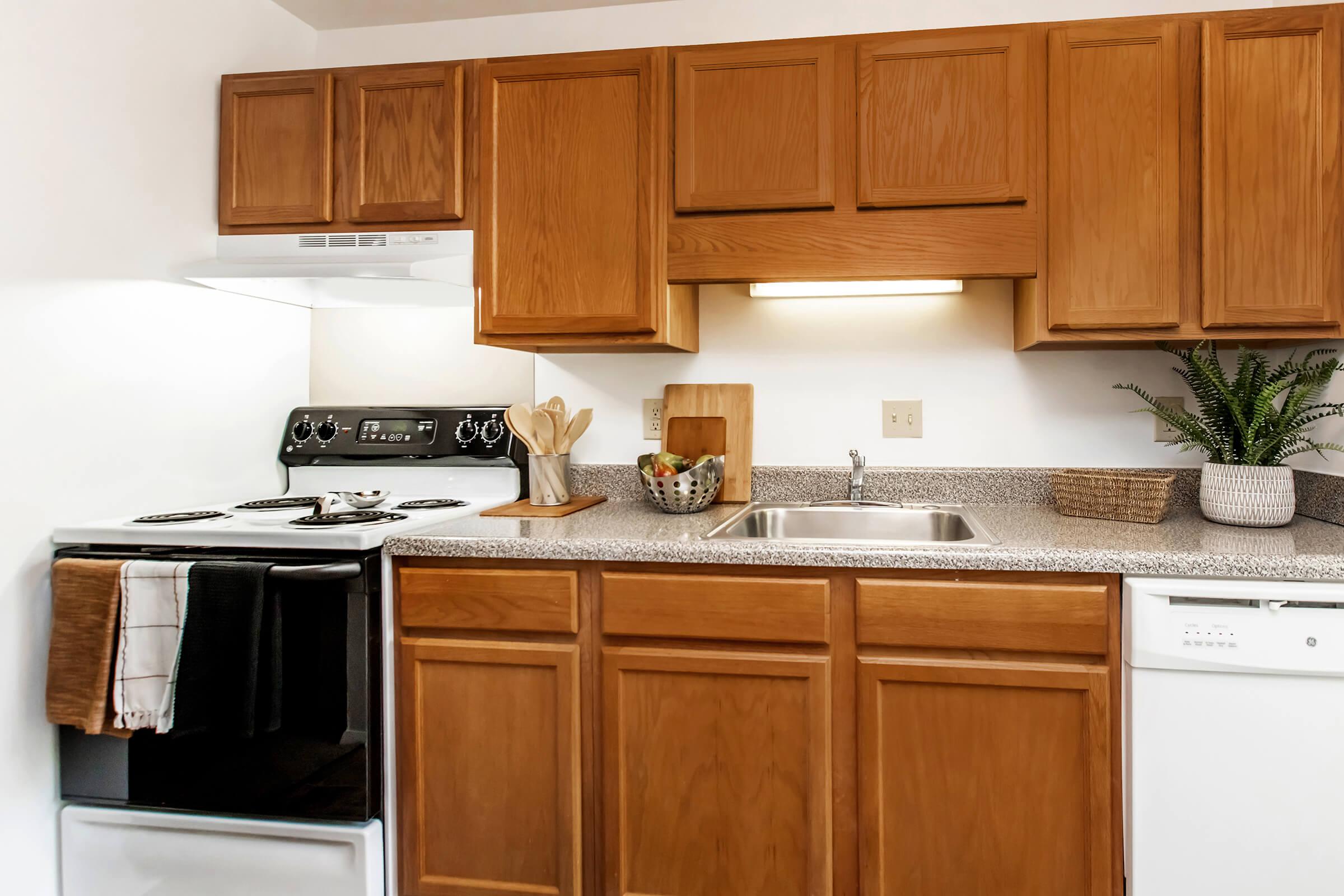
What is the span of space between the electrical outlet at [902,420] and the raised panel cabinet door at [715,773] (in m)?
0.86

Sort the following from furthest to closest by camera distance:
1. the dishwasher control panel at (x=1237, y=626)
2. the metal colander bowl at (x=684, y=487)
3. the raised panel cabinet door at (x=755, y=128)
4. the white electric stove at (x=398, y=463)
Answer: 1. the white electric stove at (x=398, y=463)
2. the metal colander bowl at (x=684, y=487)
3. the raised panel cabinet door at (x=755, y=128)
4. the dishwasher control panel at (x=1237, y=626)

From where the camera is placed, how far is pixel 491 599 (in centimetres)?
169

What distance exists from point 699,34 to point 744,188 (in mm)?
701

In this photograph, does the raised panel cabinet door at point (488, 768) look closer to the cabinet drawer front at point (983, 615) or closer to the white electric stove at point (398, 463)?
the white electric stove at point (398, 463)

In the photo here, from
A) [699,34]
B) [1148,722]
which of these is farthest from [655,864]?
[699,34]

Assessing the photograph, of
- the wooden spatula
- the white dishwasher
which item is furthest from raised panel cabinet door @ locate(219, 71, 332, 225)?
the white dishwasher

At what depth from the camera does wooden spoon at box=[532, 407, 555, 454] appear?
2131 millimetres

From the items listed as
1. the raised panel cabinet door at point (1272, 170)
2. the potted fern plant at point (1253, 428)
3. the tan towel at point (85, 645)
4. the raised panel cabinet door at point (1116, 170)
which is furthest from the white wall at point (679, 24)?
the tan towel at point (85, 645)

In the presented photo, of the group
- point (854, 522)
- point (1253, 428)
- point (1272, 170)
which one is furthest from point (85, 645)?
point (1272, 170)

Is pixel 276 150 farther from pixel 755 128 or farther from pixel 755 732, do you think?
pixel 755 732

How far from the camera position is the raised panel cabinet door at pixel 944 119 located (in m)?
1.84

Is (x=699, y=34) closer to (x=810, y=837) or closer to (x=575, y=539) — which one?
(x=575, y=539)

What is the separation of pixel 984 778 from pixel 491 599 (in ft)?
3.45

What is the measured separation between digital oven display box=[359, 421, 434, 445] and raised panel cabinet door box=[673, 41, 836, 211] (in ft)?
3.27
